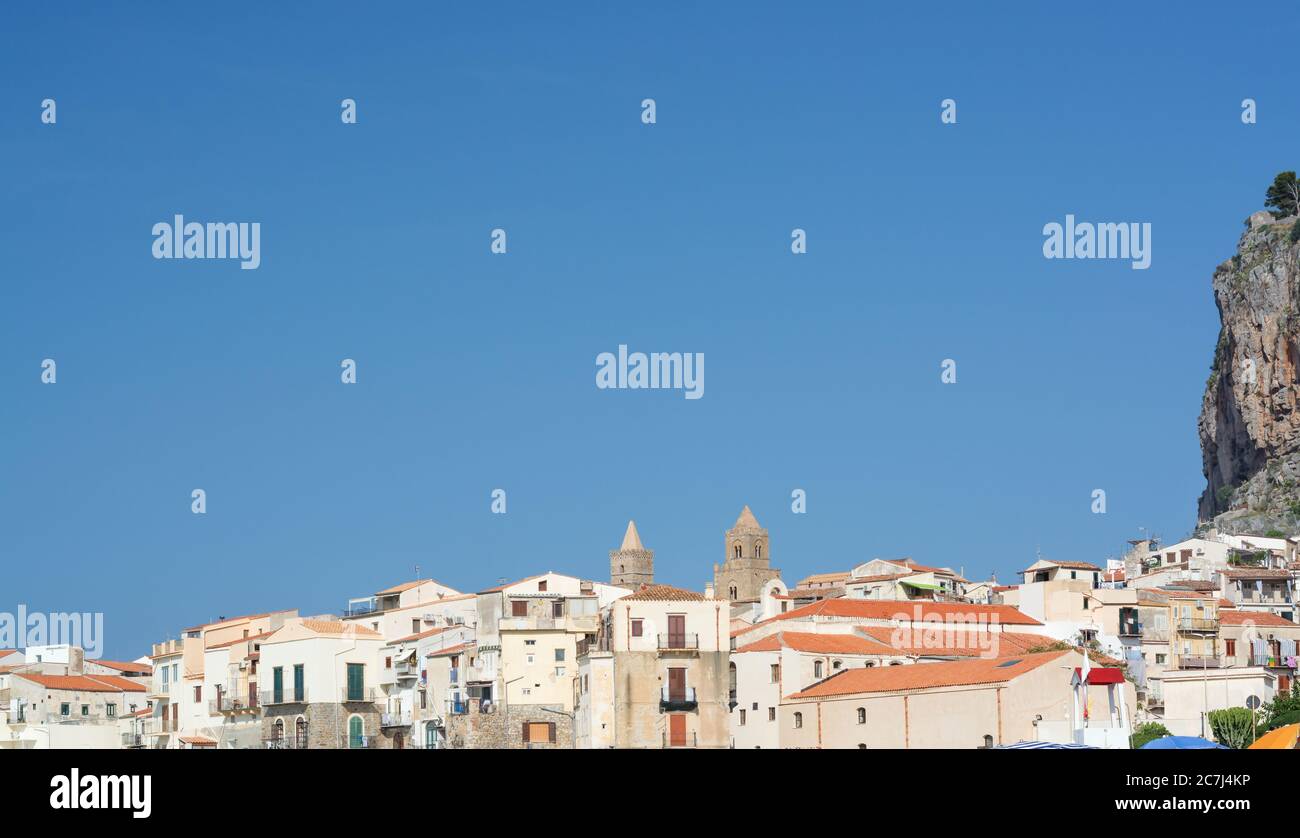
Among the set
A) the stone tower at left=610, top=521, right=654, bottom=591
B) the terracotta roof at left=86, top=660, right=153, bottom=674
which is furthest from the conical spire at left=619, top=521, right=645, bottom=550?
the terracotta roof at left=86, top=660, right=153, bottom=674

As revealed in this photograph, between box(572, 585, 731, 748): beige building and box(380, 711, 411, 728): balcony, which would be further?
box(380, 711, 411, 728): balcony

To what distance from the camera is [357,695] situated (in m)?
87.9

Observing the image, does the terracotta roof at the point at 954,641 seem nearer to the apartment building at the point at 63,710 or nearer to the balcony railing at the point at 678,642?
the balcony railing at the point at 678,642

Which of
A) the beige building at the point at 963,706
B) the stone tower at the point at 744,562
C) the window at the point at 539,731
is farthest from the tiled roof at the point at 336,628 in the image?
the stone tower at the point at 744,562

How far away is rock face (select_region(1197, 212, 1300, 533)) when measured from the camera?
181375mm

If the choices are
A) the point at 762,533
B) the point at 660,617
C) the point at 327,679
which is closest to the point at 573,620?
the point at 660,617

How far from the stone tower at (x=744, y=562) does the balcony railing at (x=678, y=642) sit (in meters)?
102

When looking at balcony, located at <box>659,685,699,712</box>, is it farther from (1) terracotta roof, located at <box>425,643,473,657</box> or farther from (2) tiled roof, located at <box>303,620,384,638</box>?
(2) tiled roof, located at <box>303,620,384,638</box>

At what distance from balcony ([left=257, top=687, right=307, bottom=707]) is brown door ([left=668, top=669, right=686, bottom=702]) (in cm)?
1983

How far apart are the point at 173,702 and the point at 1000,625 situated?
4636 centimetres

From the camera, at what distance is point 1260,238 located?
19962 cm

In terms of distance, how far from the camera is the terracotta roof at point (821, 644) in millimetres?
79500

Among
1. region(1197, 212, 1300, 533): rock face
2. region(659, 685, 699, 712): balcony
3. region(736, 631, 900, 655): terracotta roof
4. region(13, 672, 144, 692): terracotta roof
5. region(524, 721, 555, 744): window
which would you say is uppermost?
region(1197, 212, 1300, 533): rock face
